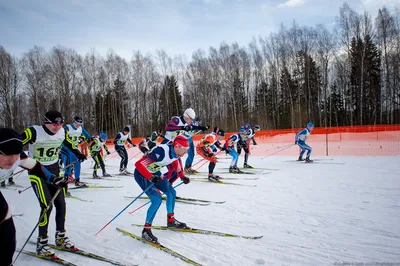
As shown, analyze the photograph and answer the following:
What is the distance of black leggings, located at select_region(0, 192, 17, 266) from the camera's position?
6.23 ft

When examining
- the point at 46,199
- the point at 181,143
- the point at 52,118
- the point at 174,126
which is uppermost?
the point at 52,118

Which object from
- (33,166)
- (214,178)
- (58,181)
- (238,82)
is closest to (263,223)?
(58,181)

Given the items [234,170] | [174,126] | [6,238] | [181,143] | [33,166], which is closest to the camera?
[6,238]

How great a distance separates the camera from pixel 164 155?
11.8 ft

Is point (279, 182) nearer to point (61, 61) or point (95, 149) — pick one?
point (95, 149)

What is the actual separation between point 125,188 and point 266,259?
5.37 m

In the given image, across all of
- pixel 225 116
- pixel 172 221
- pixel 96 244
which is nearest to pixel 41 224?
pixel 96 244

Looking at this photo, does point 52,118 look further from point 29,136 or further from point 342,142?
point 342,142

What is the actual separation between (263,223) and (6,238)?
328cm

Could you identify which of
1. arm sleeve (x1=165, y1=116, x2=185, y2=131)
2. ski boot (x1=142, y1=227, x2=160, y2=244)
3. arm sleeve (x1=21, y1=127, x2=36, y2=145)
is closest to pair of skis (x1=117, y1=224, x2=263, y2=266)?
ski boot (x1=142, y1=227, x2=160, y2=244)

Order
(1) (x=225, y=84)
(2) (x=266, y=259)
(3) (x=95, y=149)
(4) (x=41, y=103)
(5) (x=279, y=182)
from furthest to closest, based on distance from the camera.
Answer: (1) (x=225, y=84) < (4) (x=41, y=103) < (3) (x=95, y=149) < (5) (x=279, y=182) < (2) (x=266, y=259)

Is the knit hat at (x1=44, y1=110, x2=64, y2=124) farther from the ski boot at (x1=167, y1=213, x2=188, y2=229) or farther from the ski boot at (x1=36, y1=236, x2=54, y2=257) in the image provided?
the ski boot at (x1=167, y1=213, x2=188, y2=229)

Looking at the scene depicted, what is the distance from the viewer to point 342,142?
15.9 meters

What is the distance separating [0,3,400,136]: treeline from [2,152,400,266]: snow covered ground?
67.8 feet
